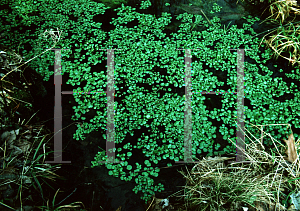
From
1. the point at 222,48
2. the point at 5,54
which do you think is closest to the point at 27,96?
the point at 5,54

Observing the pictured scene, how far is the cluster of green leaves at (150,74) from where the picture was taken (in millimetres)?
2488

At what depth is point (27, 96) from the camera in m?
2.67

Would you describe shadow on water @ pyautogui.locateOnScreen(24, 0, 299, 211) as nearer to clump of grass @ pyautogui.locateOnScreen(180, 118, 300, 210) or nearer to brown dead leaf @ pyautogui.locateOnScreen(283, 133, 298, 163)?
clump of grass @ pyautogui.locateOnScreen(180, 118, 300, 210)

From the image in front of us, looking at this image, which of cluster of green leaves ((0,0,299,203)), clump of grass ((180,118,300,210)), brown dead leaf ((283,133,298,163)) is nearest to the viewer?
clump of grass ((180,118,300,210))

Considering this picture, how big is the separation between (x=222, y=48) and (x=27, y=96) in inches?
113

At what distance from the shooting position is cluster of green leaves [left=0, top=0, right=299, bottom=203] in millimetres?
2488

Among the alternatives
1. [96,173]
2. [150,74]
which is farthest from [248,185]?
[150,74]

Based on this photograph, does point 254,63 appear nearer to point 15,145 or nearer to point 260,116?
Result: point 260,116

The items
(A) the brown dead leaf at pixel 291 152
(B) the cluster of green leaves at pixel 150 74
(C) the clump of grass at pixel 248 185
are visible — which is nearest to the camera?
(C) the clump of grass at pixel 248 185

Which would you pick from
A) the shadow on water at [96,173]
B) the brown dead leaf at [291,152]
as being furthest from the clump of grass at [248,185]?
the shadow on water at [96,173]

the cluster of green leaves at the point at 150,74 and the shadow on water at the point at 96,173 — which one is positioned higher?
the cluster of green leaves at the point at 150,74

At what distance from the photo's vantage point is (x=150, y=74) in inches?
122

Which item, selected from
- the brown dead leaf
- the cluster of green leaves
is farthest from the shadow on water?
the brown dead leaf

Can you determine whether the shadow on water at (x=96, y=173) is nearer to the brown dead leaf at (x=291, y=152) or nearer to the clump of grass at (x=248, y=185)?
the clump of grass at (x=248, y=185)
